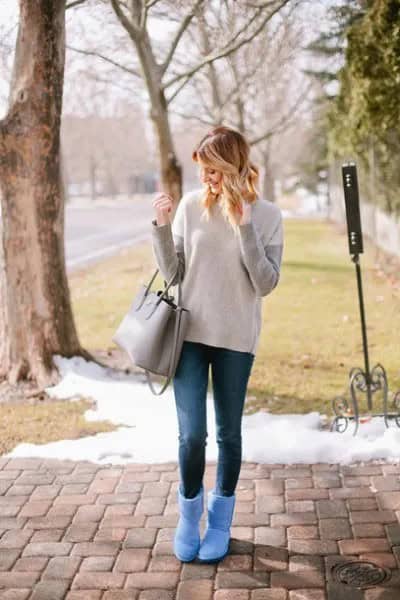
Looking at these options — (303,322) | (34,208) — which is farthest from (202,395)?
(303,322)

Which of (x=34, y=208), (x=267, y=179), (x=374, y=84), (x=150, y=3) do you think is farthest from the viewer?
(x=267, y=179)

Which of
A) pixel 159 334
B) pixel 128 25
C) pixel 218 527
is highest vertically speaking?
pixel 128 25

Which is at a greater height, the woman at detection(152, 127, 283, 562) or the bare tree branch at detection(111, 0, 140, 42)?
the bare tree branch at detection(111, 0, 140, 42)

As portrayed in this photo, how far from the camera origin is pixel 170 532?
177 inches

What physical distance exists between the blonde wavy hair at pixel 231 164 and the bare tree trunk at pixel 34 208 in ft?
12.9

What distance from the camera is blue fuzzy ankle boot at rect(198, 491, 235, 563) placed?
412cm

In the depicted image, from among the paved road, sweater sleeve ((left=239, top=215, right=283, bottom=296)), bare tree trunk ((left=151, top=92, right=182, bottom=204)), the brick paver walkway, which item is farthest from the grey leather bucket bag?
the paved road

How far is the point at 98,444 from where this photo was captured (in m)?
5.96

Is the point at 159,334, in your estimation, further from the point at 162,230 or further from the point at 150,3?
the point at 150,3

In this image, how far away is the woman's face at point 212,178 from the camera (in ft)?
12.6

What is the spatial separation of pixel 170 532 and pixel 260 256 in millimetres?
1572

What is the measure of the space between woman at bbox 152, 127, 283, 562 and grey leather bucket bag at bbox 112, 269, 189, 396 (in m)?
0.06

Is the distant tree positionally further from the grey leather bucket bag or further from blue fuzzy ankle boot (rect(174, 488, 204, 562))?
blue fuzzy ankle boot (rect(174, 488, 204, 562))

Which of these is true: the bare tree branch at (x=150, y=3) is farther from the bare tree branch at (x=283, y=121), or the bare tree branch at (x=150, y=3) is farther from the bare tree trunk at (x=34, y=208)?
the bare tree branch at (x=283, y=121)
